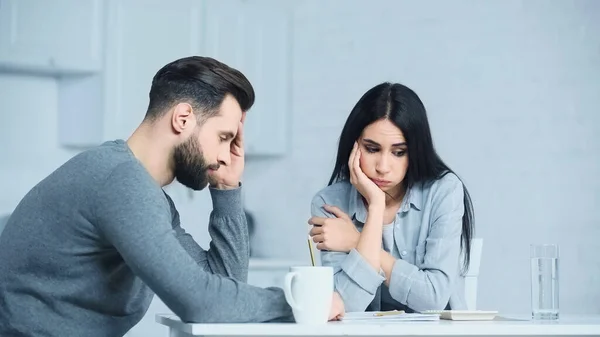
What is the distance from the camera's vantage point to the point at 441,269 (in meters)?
2.16

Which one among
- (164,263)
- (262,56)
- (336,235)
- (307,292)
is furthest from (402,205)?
(262,56)

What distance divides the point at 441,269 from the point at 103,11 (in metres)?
2.38

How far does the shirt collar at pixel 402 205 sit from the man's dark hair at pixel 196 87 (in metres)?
0.65

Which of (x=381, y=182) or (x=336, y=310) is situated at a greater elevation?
(x=381, y=182)

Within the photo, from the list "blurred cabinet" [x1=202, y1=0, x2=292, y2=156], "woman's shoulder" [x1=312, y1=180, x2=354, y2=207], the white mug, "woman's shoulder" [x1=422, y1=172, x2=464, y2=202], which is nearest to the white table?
the white mug

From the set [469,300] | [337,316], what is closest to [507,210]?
[469,300]

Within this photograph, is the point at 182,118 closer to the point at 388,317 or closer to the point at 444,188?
the point at 388,317

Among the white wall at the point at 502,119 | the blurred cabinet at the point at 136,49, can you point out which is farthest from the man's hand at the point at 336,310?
the white wall at the point at 502,119

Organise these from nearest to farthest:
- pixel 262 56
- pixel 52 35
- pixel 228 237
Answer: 1. pixel 228 237
2. pixel 52 35
3. pixel 262 56

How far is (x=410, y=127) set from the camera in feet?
7.65

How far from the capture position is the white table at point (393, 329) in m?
1.41

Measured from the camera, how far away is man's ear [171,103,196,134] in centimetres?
177

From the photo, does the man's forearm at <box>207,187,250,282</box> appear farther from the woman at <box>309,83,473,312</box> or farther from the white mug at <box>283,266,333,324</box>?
the white mug at <box>283,266,333,324</box>

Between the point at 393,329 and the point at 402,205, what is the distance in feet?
2.96
